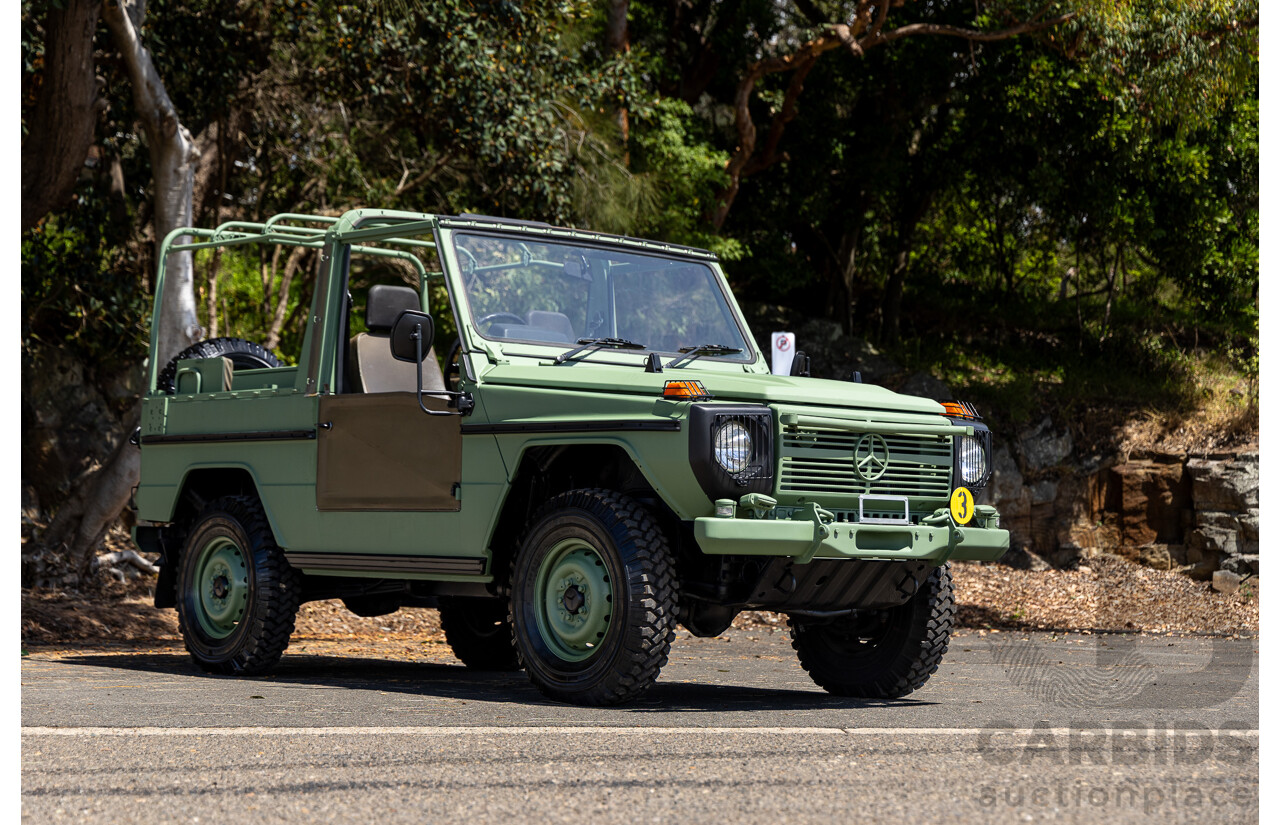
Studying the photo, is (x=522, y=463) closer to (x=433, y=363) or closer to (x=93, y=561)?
(x=433, y=363)

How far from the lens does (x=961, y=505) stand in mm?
7734

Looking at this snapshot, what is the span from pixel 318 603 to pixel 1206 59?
1125 cm

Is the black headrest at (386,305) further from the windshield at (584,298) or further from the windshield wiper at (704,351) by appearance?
the windshield wiper at (704,351)

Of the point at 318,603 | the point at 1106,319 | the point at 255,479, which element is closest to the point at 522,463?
the point at 255,479

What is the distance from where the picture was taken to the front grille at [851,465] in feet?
23.6

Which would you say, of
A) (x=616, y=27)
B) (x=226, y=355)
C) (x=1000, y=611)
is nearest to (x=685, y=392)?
(x=226, y=355)

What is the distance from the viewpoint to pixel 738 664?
11.2 meters

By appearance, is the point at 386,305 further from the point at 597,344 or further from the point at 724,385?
the point at 724,385

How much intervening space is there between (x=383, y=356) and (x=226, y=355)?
165 cm

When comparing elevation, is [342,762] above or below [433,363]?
below

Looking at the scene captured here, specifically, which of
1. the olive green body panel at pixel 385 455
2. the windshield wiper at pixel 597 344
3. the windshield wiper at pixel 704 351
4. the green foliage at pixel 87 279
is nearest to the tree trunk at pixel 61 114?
the green foliage at pixel 87 279

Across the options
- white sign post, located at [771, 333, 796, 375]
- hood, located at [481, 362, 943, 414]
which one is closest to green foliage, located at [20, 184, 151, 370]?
white sign post, located at [771, 333, 796, 375]

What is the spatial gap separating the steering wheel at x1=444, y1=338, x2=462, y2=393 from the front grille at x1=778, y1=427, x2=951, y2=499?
6.41 feet

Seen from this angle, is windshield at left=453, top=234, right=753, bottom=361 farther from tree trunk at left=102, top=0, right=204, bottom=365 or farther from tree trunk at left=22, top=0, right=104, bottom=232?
tree trunk at left=102, top=0, right=204, bottom=365
